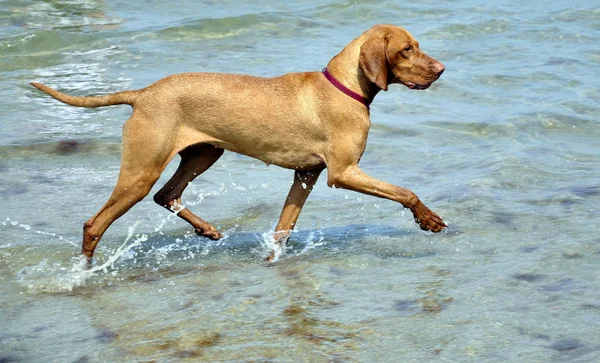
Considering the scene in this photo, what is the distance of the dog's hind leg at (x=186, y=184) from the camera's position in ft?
25.1

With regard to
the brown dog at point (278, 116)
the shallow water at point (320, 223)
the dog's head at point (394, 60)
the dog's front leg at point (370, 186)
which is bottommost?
the shallow water at point (320, 223)

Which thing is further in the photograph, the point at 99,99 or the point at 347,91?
the point at 347,91

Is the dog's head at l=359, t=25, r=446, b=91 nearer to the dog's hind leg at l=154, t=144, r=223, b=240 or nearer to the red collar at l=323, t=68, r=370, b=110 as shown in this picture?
the red collar at l=323, t=68, r=370, b=110

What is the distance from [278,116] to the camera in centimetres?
710

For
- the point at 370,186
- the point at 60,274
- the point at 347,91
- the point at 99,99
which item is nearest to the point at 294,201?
the point at 370,186

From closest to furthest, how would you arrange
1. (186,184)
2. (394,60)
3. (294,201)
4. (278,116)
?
(394,60) < (278,116) < (294,201) < (186,184)

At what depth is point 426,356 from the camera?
540cm

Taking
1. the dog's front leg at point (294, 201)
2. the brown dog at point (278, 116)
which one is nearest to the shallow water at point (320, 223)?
the dog's front leg at point (294, 201)

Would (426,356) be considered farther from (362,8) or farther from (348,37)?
(362,8)

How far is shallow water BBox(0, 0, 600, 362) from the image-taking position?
18.8ft

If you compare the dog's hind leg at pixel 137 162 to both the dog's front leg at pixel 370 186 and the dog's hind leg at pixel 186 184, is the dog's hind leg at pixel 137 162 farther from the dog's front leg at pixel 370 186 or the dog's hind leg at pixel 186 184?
the dog's front leg at pixel 370 186

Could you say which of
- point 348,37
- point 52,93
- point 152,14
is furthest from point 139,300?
point 152,14

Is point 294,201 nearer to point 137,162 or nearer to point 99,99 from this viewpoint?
point 137,162

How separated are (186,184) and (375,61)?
1.85 metres
